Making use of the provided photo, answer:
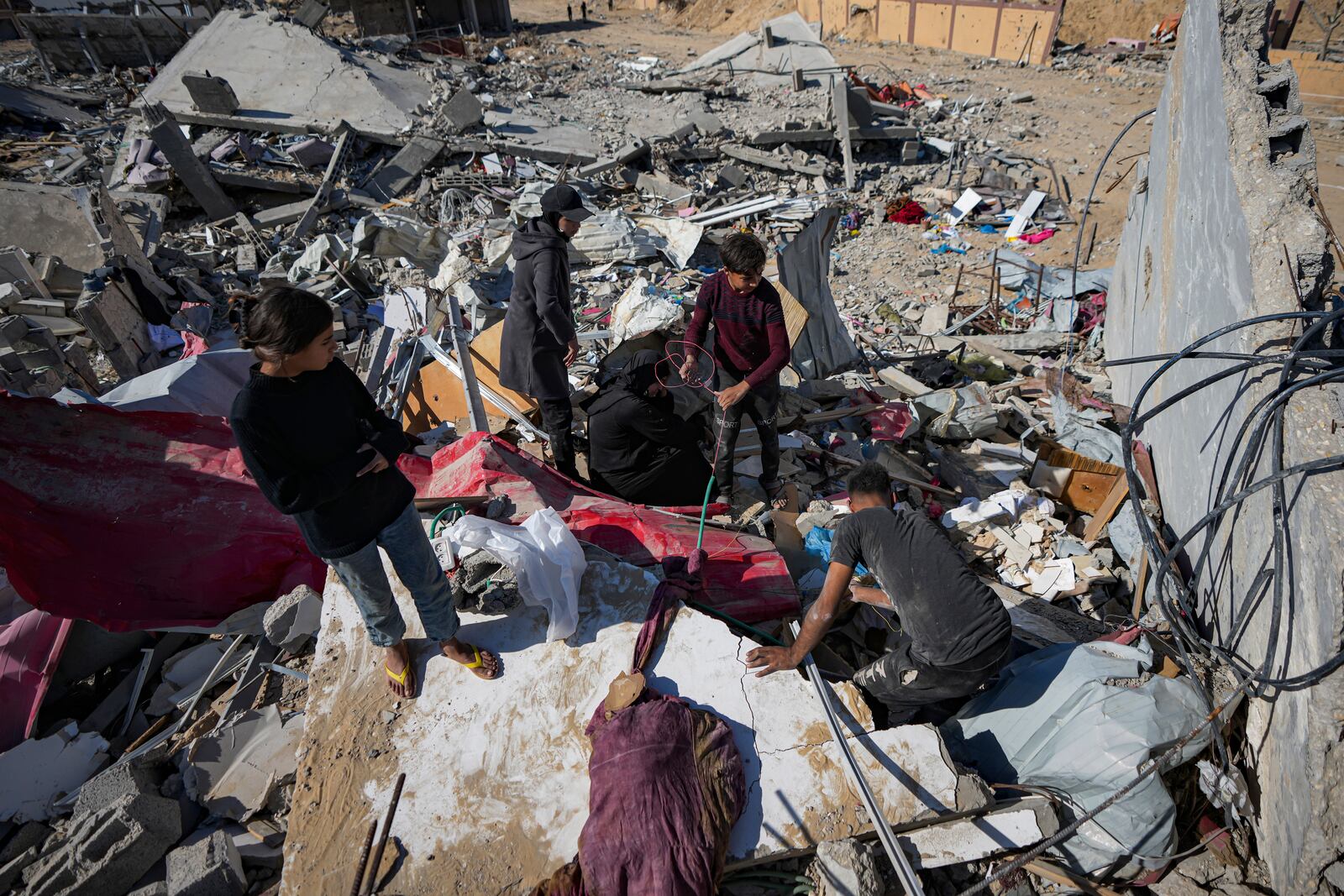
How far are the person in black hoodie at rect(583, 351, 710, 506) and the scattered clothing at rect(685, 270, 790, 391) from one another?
406mm

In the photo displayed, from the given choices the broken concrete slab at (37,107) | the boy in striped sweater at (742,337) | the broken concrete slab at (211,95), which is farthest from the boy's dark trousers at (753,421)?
the broken concrete slab at (37,107)

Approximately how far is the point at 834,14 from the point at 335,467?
78.7 ft

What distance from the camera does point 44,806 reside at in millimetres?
2662

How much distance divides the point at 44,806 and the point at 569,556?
2.29 meters

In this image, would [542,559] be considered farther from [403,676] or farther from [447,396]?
[447,396]

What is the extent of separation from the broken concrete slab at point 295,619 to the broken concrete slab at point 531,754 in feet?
0.81

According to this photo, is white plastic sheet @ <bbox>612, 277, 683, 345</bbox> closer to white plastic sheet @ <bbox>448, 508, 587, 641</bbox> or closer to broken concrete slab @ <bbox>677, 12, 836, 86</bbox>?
white plastic sheet @ <bbox>448, 508, 587, 641</bbox>

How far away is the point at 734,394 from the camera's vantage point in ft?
12.8

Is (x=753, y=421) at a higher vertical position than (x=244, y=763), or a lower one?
higher

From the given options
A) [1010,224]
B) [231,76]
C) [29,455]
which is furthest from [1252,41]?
[231,76]

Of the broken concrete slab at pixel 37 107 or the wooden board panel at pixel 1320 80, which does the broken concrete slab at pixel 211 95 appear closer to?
the broken concrete slab at pixel 37 107

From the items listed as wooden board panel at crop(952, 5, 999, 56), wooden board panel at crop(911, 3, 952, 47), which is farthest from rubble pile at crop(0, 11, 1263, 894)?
wooden board panel at crop(911, 3, 952, 47)

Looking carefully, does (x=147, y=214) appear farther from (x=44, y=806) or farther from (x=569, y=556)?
(x=569, y=556)

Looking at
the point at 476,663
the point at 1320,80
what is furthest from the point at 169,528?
the point at 1320,80
